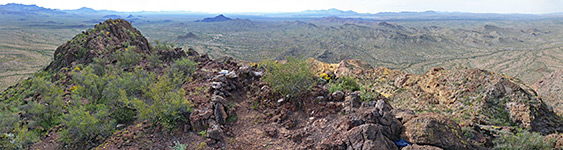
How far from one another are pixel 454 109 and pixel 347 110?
825 centimetres

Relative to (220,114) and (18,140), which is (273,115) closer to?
(220,114)

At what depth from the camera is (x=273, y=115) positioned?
9828mm

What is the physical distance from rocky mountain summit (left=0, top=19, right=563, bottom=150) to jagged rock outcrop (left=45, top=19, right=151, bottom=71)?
25.4 ft

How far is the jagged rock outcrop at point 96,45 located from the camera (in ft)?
74.6

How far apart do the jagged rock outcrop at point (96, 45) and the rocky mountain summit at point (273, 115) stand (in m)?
7.74

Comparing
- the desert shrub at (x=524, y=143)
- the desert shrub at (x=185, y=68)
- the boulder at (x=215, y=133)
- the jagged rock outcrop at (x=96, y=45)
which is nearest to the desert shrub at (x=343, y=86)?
the boulder at (x=215, y=133)

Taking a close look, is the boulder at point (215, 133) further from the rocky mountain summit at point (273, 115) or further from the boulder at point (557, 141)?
the boulder at point (557, 141)

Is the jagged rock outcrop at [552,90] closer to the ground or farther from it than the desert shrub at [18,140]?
closer to the ground

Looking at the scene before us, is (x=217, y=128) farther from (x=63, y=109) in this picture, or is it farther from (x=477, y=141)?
(x=63, y=109)

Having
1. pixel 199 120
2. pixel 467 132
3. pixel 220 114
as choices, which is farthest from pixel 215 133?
pixel 467 132

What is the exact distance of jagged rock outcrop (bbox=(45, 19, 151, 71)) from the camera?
22734mm

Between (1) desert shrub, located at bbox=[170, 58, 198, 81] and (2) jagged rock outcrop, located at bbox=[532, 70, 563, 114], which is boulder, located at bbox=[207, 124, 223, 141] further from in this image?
(2) jagged rock outcrop, located at bbox=[532, 70, 563, 114]

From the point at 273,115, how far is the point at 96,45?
22.7 m

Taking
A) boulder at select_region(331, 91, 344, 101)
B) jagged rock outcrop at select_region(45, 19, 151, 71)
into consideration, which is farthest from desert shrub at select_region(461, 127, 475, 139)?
jagged rock outcrop at select_region(45, 19, 151, 71)
